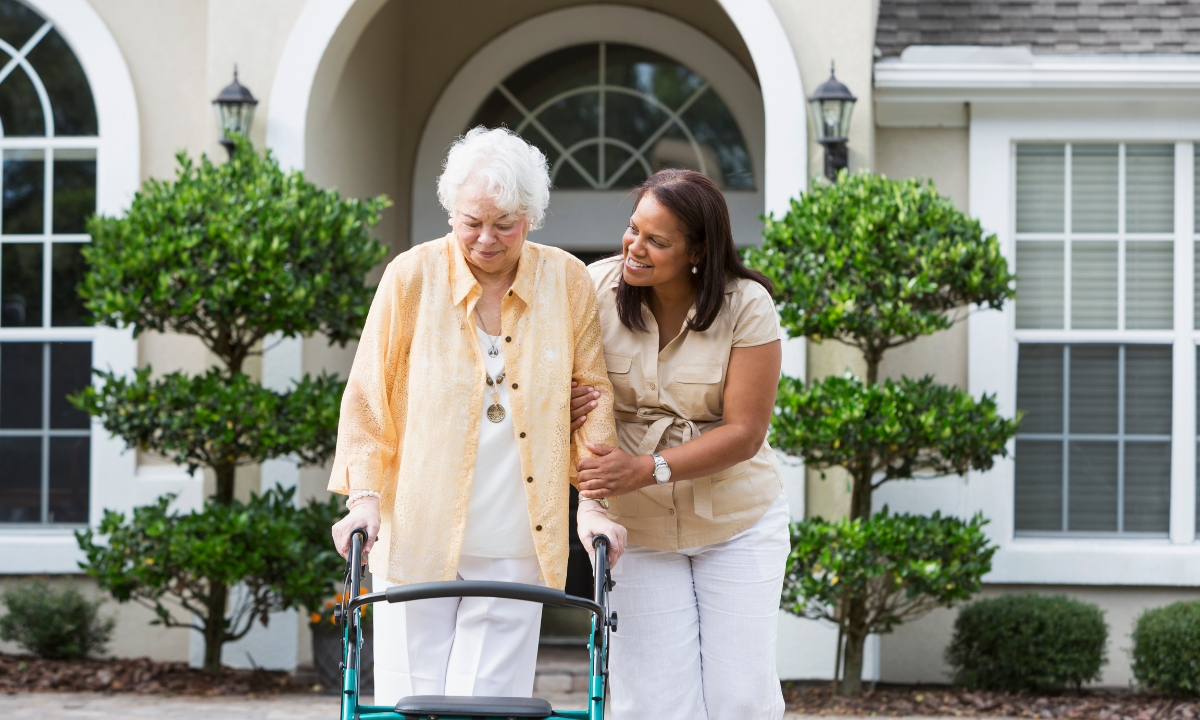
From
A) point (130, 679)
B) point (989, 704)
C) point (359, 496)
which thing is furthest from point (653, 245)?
point (130, 679)

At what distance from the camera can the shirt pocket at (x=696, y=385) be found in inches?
123

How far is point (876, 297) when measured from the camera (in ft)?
17.8

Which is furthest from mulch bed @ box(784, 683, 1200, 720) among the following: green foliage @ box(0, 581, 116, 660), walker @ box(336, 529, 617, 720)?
green foliage @ box(0, 581, 116, 660)

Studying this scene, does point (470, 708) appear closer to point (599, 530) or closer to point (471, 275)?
point (599, 530)

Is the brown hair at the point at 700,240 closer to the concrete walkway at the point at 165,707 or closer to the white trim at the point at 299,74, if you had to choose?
the concrete walkway at the point at 165,707

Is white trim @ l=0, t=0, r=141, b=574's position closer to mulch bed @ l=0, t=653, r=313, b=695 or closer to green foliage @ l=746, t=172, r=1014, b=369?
mulch bed @ l=0, t=653, r=313, b=695

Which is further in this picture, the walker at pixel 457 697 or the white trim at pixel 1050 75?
the white trim at pixel 1050 75

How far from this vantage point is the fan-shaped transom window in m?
7.69

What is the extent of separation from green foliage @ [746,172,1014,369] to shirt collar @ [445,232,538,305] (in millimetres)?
2598

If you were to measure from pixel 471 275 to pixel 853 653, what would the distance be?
370 cm

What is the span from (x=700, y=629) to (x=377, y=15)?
5384 millimetres

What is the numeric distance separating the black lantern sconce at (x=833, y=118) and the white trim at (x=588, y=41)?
157 cm

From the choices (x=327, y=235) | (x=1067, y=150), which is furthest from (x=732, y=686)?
(x=1067, y=150)

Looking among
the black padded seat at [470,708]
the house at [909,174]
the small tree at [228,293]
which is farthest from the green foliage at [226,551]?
the black padded seat at [470,708]
